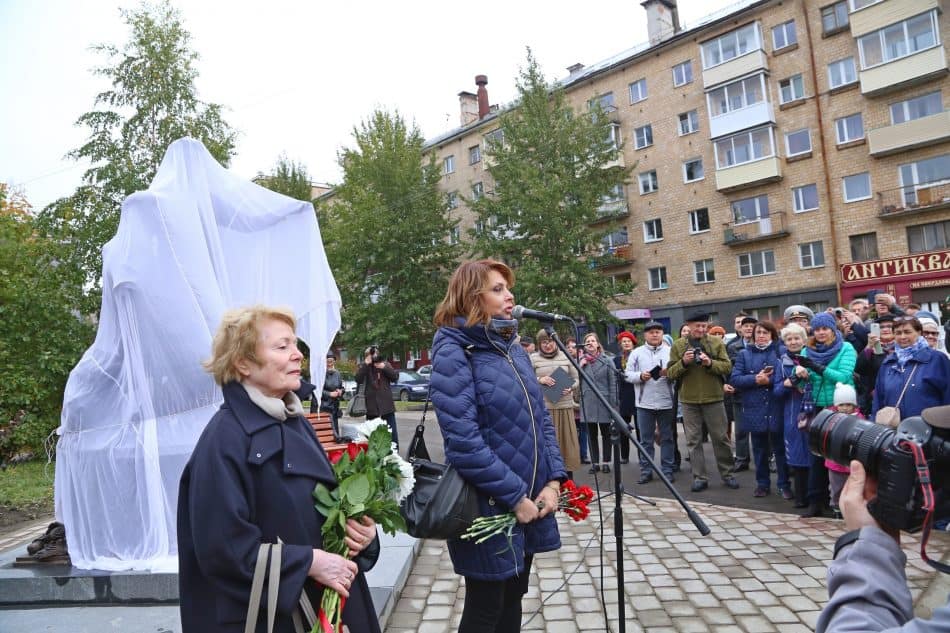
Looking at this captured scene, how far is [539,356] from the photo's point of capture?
28.8 feet

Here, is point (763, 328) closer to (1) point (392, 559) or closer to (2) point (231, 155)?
(1) point (392, 559)

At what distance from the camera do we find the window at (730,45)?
29.0 m

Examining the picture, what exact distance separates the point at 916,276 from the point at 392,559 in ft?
90.9

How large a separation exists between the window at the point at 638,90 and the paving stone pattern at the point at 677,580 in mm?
31061

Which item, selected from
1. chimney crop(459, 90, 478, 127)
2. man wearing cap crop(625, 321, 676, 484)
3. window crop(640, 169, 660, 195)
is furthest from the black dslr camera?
chimney crop(459, 90, 478, 127)

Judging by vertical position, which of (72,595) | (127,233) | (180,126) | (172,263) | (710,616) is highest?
(180,126)

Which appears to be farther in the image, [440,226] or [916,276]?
[440,226]

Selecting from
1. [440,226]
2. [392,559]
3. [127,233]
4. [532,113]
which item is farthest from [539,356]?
[440,226]

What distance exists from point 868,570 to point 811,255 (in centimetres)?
3073

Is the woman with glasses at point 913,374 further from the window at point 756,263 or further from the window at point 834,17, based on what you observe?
the window at point 834,17

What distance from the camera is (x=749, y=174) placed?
2923cm

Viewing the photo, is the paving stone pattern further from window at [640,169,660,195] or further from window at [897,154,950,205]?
window at [640,169,660,195]

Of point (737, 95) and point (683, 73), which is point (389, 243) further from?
point (737, 95)

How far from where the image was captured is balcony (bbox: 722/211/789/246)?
94.0ft
